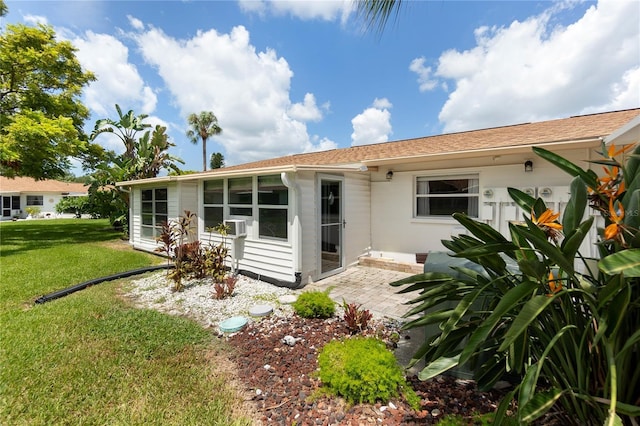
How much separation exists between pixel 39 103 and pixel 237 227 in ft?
56.4

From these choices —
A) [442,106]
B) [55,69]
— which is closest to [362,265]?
[442,106]

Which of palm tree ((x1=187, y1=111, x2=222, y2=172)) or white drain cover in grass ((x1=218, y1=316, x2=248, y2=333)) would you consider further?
palm tree ((x1=187, y1=111, x2=222, y2=172))

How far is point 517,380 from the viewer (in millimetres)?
2699

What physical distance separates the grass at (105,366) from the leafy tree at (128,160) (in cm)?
942

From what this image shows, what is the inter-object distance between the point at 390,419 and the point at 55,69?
22195mm

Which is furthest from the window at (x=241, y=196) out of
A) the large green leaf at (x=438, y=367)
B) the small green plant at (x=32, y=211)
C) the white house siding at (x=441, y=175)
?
the small green plant at (x=32, y=211)

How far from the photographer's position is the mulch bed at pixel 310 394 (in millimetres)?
2377

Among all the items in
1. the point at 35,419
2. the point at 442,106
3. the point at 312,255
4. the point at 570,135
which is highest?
the point at 442,106

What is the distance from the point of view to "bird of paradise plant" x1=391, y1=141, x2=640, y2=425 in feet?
4.53

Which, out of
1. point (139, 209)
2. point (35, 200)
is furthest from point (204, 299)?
point (35, 200)

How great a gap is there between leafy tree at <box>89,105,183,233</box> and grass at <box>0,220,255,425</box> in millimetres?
9416

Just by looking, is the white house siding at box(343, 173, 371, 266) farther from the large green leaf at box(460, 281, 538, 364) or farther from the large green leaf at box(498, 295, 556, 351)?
the large green leaf at box(498, 295, 556, 351)

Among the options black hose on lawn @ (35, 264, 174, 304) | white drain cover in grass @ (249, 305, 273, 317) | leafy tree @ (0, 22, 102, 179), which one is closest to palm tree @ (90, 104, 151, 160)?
leafy tree @ (0, 22, 102, 179)

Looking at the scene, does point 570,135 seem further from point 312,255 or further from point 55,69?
point 55,69
